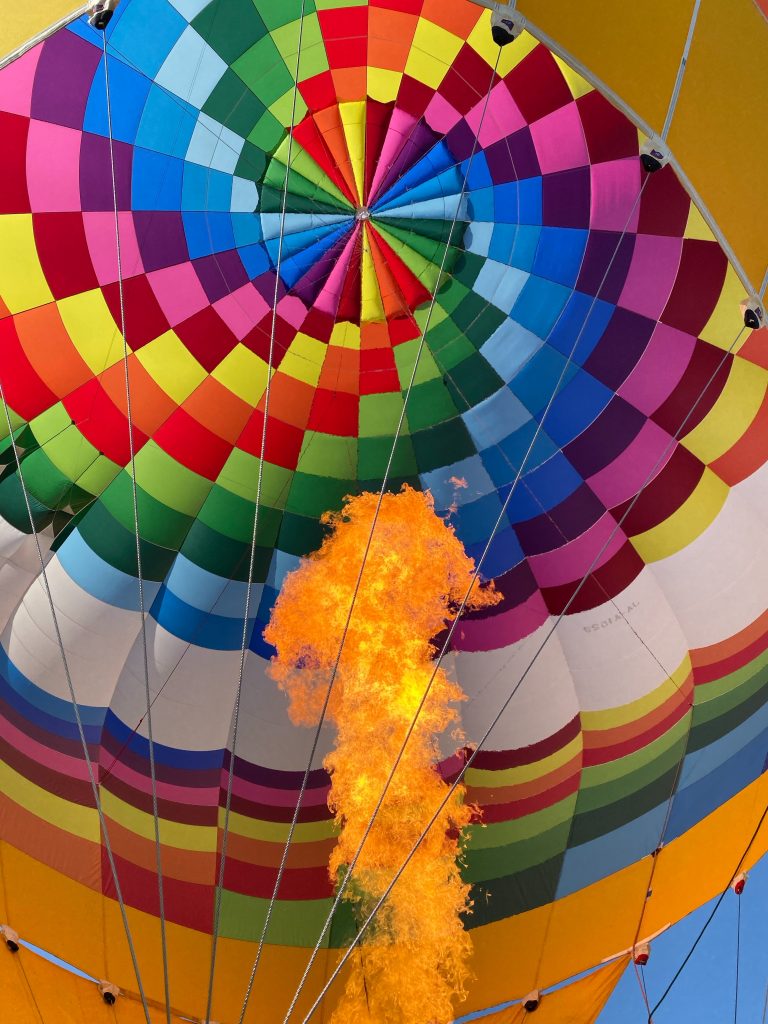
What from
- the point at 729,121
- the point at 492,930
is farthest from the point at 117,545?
the point at 729,121

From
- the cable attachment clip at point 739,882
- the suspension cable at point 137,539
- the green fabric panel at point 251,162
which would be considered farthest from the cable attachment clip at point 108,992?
the green fabric panel at point 251,162

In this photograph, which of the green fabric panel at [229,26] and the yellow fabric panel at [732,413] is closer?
the green fabric panel at [229,26]

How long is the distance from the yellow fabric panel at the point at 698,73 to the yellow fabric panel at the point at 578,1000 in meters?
4.11

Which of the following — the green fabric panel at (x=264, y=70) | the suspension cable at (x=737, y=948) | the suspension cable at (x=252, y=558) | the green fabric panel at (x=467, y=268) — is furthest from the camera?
the suspension cable at (x=737, y=948)

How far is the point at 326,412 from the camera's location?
20.3 ft

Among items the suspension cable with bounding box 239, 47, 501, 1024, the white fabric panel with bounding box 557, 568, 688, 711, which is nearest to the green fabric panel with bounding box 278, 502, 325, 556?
the suspension cable with bounding box 239, 47, 501, 1024

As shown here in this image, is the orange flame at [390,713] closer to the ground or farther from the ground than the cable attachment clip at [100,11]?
closer to the ground

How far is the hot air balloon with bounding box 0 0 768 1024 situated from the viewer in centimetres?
562

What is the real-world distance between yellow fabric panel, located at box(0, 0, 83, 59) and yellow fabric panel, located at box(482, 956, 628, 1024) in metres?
5.23

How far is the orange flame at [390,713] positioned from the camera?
6180mm

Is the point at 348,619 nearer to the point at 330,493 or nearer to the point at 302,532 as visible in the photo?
the point at 302,532

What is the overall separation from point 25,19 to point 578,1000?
17.9ft

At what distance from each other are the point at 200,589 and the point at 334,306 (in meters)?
1.63

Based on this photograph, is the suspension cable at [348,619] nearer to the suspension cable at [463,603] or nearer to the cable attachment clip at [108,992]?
the suspension cable at [463,603]
